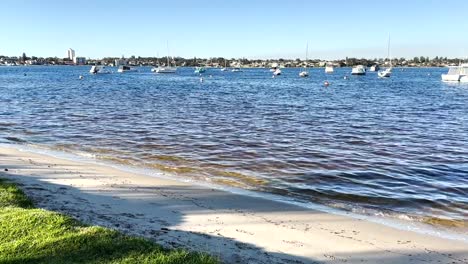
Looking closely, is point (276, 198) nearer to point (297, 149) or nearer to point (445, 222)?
point (445, 222)

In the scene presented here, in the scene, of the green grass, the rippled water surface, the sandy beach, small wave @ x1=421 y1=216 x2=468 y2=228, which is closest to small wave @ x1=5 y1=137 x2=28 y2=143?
the rippled water surface

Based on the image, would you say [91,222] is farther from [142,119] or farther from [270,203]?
[142,119]

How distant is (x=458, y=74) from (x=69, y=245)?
97.7m

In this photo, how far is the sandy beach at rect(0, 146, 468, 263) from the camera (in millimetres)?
6828

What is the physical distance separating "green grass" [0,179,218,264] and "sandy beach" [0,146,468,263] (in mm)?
675

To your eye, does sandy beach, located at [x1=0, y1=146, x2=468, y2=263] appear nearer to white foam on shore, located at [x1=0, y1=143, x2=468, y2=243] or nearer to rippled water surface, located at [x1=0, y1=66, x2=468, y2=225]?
white foam on shore, located at [x1=0, y1=143, x2=468, y2=243]

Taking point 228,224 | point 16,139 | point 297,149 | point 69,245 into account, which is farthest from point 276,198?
point 16,139

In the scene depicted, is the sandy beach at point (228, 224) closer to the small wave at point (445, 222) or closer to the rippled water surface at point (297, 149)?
the small wave at point (445, 222)

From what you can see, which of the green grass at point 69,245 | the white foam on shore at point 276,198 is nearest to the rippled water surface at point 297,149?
the white foam on shore at point 276,198

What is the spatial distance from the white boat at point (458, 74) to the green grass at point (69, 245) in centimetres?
9389

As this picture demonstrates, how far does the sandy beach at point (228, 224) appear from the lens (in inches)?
269

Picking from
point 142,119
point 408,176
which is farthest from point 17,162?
point 142,119

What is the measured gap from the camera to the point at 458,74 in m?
90.5

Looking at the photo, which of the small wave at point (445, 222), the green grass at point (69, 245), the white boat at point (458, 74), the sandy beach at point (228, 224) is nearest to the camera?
the green grass at point (69, 245)
